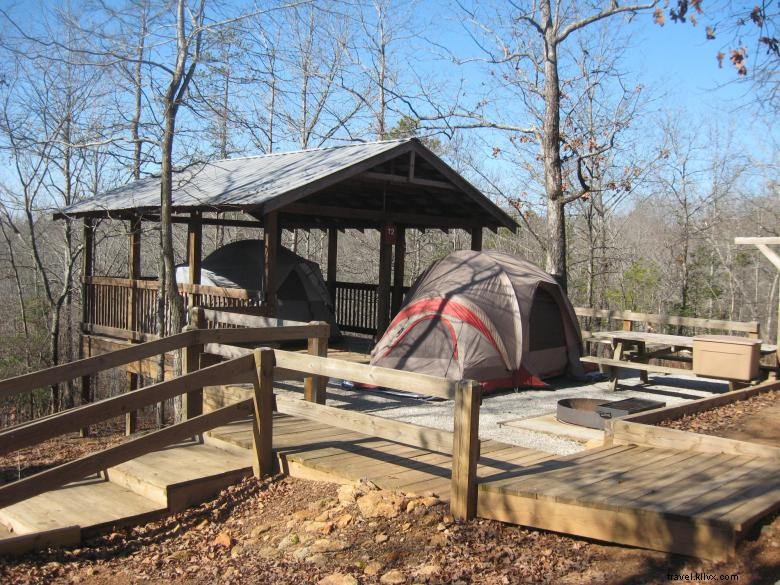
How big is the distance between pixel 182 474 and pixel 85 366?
126cm

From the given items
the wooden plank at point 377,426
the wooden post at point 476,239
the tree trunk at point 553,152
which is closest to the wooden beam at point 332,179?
the wooden post at point 476,239

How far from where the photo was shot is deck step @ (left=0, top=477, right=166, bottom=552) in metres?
5.04

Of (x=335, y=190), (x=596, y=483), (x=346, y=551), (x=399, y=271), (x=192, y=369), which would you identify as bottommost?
(x=346, y=551)

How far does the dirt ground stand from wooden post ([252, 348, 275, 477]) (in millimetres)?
225

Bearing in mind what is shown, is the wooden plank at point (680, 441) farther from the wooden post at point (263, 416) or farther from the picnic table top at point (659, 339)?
the picnic table top at point (659, 339)

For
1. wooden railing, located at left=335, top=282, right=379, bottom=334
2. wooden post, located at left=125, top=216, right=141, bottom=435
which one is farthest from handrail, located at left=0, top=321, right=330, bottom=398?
wooden railing, located at left=335, top=282, right=379, bottom=334

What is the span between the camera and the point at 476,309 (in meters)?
10.1

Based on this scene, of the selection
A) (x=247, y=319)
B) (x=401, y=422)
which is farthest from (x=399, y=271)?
(x=401, y=422)

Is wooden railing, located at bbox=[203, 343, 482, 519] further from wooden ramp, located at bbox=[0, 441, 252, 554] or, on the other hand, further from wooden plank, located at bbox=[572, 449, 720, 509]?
wooden plank, located at bbox=[572, 449, 720, 509]

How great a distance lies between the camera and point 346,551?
4332 mm

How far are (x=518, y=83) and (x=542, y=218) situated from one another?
10776 mm

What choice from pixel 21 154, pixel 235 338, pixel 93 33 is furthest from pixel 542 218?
pixel 235 338

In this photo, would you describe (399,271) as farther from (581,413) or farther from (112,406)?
(112,406)

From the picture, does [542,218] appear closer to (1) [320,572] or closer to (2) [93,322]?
(2) [93,322]
